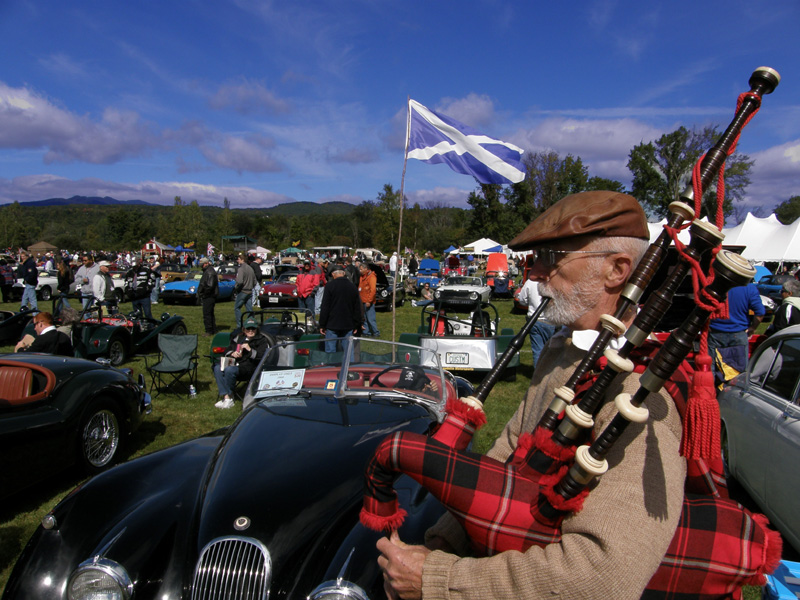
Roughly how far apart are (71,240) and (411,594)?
109 meters

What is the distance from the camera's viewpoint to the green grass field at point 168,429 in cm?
411

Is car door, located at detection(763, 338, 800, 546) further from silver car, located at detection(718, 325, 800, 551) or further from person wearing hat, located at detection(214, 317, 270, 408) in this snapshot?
person wearing hat, located at detection(214, 317, 270, 408)

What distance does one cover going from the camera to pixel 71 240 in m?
90.9

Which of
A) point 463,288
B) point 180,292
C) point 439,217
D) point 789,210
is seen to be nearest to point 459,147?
point 463,288

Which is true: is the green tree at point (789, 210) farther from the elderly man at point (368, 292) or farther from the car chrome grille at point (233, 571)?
the car chrome grille at point (233, 571)

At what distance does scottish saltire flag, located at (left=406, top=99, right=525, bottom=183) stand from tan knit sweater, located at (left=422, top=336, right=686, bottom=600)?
6426mm

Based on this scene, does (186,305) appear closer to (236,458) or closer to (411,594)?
(236,458)

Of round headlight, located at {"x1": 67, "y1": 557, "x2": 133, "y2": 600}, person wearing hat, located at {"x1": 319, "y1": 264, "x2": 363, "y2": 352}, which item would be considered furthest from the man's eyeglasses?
person wearing hat, located at {"x1": 319, "y1": 264, "x2": 363, "y2": 352}

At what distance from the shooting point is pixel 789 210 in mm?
61688

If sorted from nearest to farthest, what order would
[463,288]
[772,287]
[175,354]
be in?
1. [175,354]
2. [772,287]
3. [463,288]

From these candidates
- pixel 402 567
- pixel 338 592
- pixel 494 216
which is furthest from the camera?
pixel 494 216

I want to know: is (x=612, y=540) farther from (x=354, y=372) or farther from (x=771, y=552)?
(x=354, y=372)

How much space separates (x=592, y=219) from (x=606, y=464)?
699mm

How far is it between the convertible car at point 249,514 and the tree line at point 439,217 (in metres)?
18.5
